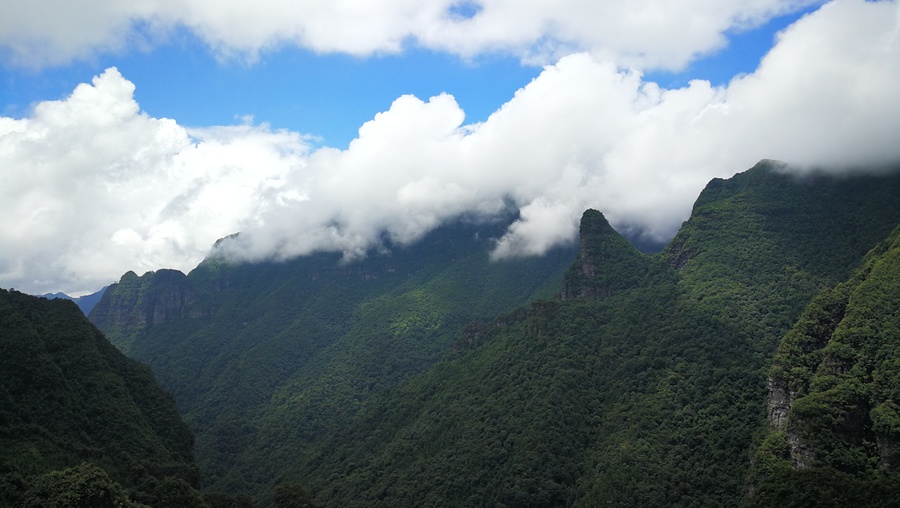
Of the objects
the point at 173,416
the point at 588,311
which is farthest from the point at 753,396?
the point at 173,416

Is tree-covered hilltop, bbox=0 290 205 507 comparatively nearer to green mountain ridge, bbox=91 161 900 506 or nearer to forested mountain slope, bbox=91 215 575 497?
green mountain ridge, bbox=91 161 900 506

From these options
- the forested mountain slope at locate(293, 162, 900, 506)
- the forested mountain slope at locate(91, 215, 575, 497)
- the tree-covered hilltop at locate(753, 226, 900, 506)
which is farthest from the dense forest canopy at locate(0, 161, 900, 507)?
the forested mountain slope at locate(91, 215, 575, 497)

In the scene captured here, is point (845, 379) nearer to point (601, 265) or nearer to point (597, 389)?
point (597, 389)

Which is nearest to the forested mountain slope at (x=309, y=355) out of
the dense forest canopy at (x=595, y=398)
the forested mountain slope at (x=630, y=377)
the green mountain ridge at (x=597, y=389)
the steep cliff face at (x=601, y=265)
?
the green mountain ridge at (x=597, y=389)

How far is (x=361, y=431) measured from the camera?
380 feet

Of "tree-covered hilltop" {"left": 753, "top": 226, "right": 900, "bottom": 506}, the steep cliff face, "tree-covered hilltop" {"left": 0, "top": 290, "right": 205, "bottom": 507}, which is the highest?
"tree-covered hilltop" {"left": 0, "top": 290, "right": 205, "bottom": 507}

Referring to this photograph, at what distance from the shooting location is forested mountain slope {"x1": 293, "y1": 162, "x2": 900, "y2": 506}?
7756 centimetres

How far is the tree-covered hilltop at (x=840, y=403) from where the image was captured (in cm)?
5741

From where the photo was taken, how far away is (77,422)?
69.6 m

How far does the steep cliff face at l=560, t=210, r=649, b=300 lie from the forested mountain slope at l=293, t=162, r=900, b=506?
294mm

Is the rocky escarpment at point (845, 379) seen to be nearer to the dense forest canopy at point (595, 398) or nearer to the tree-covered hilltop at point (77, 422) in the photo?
the dense forest canopy at point (595, 398)

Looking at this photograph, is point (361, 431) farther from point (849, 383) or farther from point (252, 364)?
point (849, 383)

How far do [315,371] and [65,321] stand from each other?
81.0 metres

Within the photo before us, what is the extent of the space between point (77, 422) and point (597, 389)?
66.1 metres
